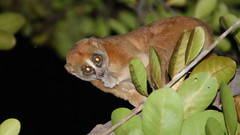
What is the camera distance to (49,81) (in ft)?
42.4

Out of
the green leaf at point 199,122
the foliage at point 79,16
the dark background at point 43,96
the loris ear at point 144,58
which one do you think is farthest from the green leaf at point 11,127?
the dark background at point 43,96

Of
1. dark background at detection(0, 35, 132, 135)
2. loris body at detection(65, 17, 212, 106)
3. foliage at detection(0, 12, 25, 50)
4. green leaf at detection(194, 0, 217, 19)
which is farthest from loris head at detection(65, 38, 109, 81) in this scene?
dark background at detection(0, 35, 132, 135)

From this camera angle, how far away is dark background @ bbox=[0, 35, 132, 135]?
39.4 ft

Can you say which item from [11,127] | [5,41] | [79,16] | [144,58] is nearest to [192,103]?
[11,127]

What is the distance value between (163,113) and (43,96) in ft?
38.5

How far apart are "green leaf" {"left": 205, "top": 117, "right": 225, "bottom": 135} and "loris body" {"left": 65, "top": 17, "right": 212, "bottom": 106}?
1585 millimetres

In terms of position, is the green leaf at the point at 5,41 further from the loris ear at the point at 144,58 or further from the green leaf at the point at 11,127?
the green leaf at the point at 11,127

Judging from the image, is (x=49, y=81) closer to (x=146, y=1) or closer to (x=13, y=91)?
(x=13, y=91)

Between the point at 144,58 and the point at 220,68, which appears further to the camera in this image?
the point at 144,58

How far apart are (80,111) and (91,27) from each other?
7595 millimetres

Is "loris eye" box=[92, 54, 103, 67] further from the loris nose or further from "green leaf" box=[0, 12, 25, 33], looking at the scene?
"green leaf" box=[0, 12, 25, 33]

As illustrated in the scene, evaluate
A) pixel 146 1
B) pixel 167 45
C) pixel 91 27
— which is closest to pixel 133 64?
pixel 167 45

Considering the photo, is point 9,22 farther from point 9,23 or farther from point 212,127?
point 212,127

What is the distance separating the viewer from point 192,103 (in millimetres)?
1967
